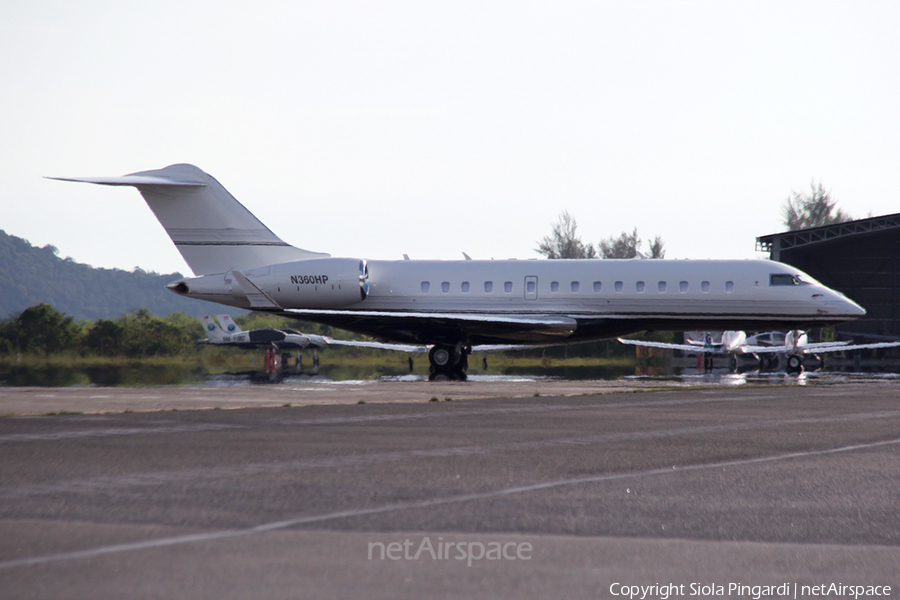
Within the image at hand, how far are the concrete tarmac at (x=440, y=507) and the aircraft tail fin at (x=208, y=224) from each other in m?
17.6

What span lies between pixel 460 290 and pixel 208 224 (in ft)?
25.8

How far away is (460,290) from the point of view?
2786 cm

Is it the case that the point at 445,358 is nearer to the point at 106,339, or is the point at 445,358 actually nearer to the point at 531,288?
the point at 531,288

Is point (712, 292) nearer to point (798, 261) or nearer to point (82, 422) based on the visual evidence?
point (82, 422)

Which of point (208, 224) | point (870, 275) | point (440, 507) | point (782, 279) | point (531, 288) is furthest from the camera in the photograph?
point (870, 275)

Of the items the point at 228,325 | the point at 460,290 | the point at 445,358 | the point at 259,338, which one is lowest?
the point at 445,358

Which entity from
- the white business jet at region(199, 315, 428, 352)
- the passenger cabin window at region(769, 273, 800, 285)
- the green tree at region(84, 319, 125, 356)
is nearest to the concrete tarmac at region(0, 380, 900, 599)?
the passenger cabin window at region(769, 273, 800, 285)

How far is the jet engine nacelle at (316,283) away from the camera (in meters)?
27.6

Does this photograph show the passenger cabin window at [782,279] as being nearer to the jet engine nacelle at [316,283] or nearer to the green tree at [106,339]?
the jet engine nacelle at [316,283]

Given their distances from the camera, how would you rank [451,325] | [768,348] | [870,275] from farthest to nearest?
1. [870,275]
2. [768,348]
3. [451,325]

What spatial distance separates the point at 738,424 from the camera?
37.0ft

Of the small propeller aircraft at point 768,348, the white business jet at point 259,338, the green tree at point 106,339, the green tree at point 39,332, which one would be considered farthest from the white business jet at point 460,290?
the green tree at point 106,339

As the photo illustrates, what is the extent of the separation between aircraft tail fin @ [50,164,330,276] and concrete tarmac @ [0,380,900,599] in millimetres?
17592

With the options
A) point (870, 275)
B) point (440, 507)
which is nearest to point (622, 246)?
point (870, 275)
